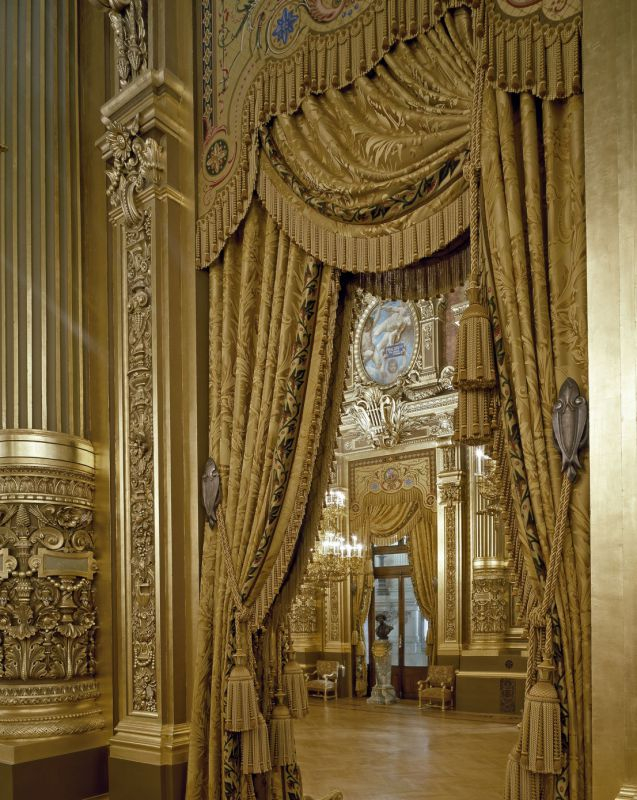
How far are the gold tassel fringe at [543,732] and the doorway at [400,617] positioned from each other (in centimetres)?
976

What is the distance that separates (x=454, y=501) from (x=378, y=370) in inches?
84.6

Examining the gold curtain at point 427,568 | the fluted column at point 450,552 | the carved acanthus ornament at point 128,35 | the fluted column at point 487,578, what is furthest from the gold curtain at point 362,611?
the carved acanthus ornament at point 128,35

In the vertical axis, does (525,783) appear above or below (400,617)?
above

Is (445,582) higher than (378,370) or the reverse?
the reverse

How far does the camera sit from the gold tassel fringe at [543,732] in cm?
275

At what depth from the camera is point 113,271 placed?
466 centimetres

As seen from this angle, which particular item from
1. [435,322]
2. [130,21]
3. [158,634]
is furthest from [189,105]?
[435,322]

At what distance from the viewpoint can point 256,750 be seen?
12.0ft

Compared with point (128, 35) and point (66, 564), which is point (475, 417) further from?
point (128, 35)

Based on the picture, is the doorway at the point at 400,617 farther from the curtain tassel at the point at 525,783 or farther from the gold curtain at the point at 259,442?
the curtain tassel at the point at 525,783

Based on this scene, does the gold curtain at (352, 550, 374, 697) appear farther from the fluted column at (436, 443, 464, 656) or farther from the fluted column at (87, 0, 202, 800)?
the fluted column at (87, 0, 202, 800)

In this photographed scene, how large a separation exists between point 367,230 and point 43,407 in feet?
6.32

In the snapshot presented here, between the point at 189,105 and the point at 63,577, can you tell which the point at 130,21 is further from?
the point at 63,577

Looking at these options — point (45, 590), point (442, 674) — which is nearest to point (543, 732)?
point (45, 590)
